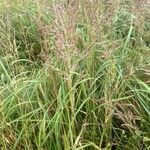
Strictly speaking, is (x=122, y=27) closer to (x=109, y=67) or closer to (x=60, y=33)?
A: (x=109, y=67)

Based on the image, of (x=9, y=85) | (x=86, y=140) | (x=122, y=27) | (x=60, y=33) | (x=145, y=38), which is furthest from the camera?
(x=122, y=27)

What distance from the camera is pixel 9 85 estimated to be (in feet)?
7.08

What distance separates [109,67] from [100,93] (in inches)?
8.1

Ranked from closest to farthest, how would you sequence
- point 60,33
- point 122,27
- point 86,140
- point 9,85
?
point 60,33
point 86,140
point 9,85
point 122,27

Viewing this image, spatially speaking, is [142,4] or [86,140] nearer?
[86,140]

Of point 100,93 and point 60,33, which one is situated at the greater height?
point 60,33

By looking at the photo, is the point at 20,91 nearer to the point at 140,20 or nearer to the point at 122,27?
the point at 140,20

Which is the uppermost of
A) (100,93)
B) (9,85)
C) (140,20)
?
(140,20)

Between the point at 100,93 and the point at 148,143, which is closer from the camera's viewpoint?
the point at 148,143

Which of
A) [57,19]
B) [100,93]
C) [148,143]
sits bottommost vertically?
[148,143]

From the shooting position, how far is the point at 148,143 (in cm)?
206

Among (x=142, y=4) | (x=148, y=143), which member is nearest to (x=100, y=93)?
(x=148, y=143)

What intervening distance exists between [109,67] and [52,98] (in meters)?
0.38

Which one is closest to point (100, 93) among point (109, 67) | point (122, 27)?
point (109, 67)
